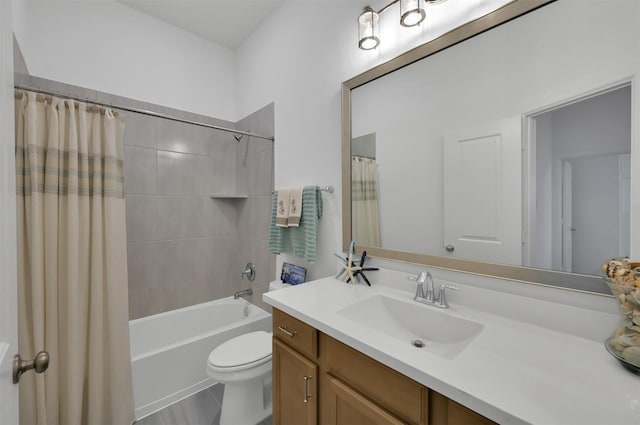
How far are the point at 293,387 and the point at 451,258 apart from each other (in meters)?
0.86

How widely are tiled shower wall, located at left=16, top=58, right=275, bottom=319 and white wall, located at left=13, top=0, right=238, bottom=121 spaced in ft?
0.37

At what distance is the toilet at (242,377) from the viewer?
4.72ft

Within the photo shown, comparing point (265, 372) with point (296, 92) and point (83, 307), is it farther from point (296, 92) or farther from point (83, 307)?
point (296, 92)

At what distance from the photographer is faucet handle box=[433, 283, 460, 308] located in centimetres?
105

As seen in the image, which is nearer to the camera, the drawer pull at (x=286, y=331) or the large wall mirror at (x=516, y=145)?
the large wall mirror at (x=516, y=145)

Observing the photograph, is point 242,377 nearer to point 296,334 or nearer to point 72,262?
point 296,334

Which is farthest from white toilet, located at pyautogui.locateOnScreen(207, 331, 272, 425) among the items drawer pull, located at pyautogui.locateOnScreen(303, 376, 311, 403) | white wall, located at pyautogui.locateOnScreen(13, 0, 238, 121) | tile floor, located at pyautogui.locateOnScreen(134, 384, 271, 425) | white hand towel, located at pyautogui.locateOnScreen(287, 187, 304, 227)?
white wall, located at pyautogui.locateOnScreen(13, 0, 238, 121)

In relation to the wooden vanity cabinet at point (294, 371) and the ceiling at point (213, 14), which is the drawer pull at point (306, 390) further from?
the ceiling at point (213, 14)

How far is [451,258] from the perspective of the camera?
1.11 meters

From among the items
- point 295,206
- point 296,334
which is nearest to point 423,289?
point 296,334

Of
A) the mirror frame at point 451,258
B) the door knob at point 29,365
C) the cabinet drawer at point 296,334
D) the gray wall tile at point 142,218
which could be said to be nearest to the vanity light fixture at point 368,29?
the mirror frame at point 451,258

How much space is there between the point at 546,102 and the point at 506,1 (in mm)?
419

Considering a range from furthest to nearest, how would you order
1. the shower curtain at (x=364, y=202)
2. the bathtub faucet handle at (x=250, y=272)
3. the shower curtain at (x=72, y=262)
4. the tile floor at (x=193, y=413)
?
the bathtub faucet handle at (x=250, y=272) → the tile floor at (x=193, y=413) → the shower curtain at (x=364, y=202) → the shower curtain at (x=72, y=262)

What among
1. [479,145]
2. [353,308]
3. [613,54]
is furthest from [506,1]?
[353,308]
